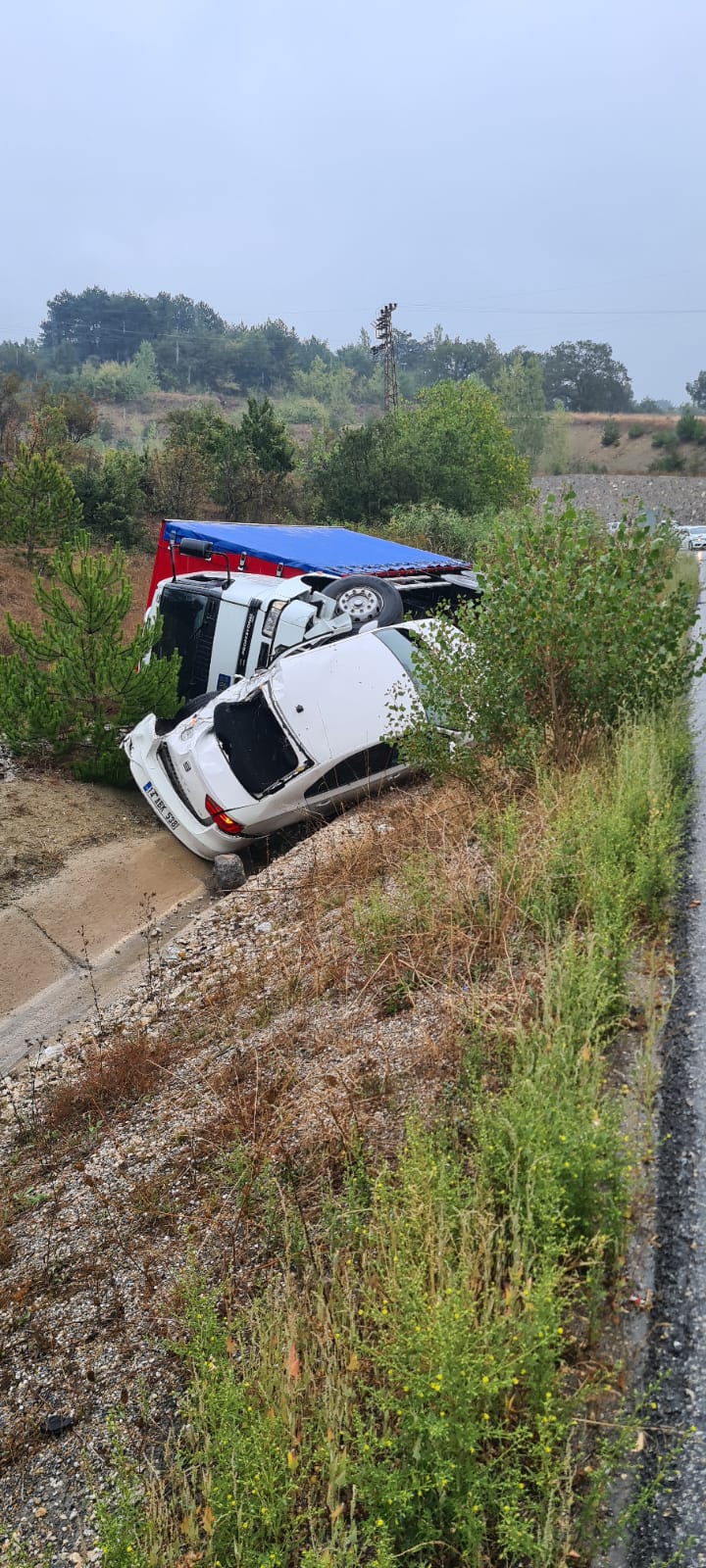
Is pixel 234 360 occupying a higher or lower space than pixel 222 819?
higher

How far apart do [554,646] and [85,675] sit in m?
6.65

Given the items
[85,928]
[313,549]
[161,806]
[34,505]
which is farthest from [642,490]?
[85,928]

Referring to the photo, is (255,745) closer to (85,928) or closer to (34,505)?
(85,928)

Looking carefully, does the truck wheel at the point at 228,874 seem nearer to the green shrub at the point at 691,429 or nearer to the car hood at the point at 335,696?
the car hood at the point at 335,696

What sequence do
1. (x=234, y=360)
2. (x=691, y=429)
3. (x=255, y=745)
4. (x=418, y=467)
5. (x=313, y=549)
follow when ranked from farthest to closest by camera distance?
(x=234, y=360), (x=691, y=429), (x=418, y=467), (x=313, y=549), (x=255, y=745)

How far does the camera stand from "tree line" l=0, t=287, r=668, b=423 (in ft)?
333

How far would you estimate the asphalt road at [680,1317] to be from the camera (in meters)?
2.43

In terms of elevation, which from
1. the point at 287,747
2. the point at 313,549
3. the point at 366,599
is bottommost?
the point at 287,747

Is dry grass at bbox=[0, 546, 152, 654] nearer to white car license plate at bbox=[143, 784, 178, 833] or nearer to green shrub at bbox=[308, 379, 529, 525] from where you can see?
white car license plate at bbox=[143, 784, 178, 833]

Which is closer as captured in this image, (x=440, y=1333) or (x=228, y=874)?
(x=440, y=1333)

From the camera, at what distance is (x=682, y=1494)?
2484 mm

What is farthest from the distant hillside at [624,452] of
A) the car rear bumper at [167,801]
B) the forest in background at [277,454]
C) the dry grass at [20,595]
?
the car rear bumper at [167,801]

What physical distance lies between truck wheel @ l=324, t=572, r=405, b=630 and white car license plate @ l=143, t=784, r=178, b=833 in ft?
9.79

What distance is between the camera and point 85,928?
8.92 meters
